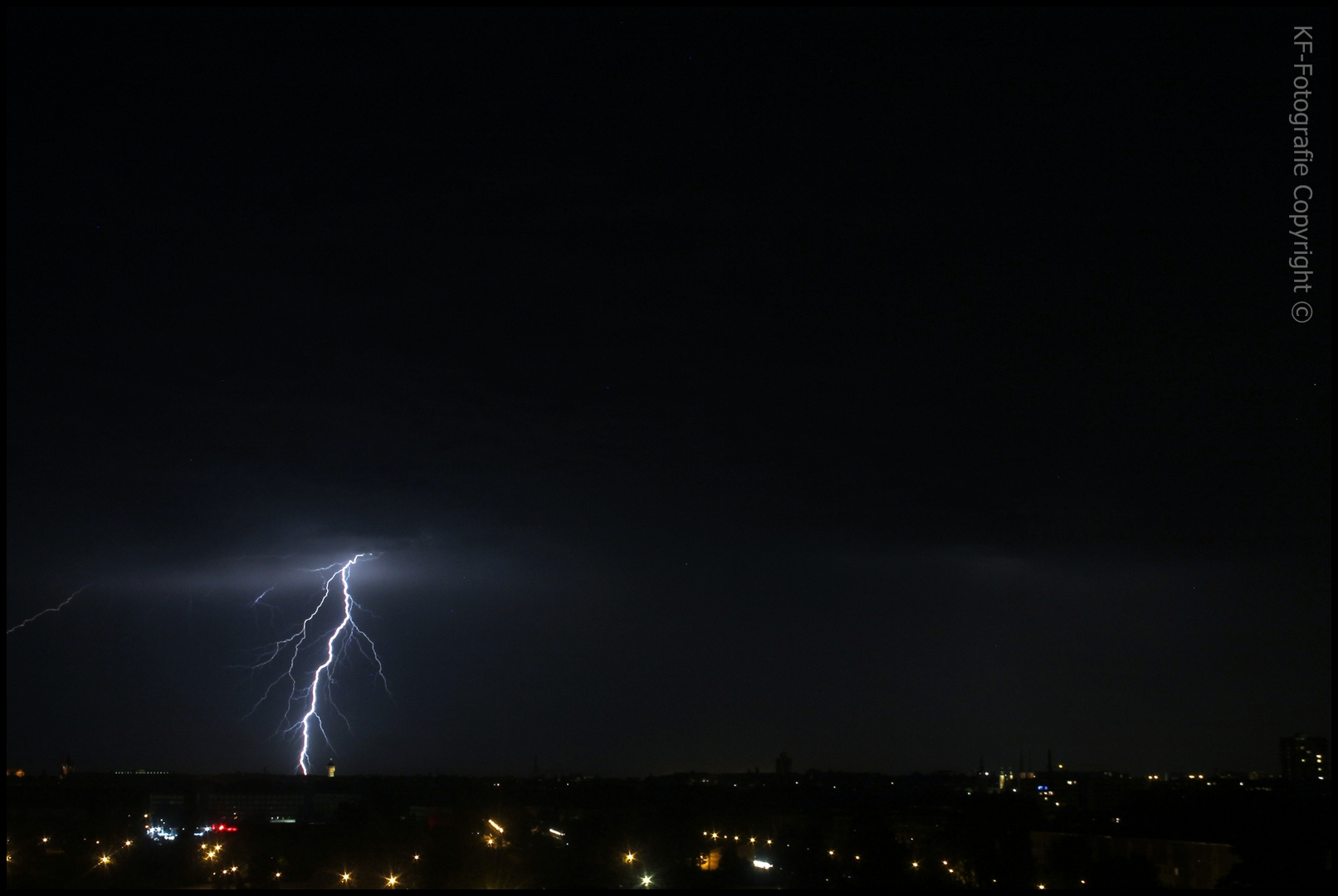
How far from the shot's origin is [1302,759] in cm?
3375

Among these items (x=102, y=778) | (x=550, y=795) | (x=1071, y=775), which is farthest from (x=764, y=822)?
(x=1071, y=775)

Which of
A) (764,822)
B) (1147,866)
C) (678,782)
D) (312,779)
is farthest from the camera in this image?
(678,782)

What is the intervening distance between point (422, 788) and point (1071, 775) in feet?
170

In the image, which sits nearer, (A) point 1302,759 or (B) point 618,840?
(B) point 618,840

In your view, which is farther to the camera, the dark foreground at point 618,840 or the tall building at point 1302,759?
the tall building at point 1302,759

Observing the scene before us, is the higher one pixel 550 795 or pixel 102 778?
pixel 102 778

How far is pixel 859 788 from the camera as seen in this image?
43.5 meters

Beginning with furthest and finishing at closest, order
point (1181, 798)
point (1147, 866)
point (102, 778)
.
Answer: point (1181, 798) → point (102, 778) → point (1147, 866)

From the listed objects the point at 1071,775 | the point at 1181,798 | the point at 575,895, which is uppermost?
the point at 575,895

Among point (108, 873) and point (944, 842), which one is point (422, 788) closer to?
point (944, 842)

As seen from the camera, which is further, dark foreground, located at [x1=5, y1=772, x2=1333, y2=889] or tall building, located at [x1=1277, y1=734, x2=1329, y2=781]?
tall building, located at [x1=1277, y1=734, x2=1329, y2=781]

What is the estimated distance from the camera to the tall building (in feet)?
101

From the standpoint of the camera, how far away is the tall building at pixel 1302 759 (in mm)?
30719

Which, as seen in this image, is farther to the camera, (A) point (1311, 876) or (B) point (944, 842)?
(B) point (944, 842)
